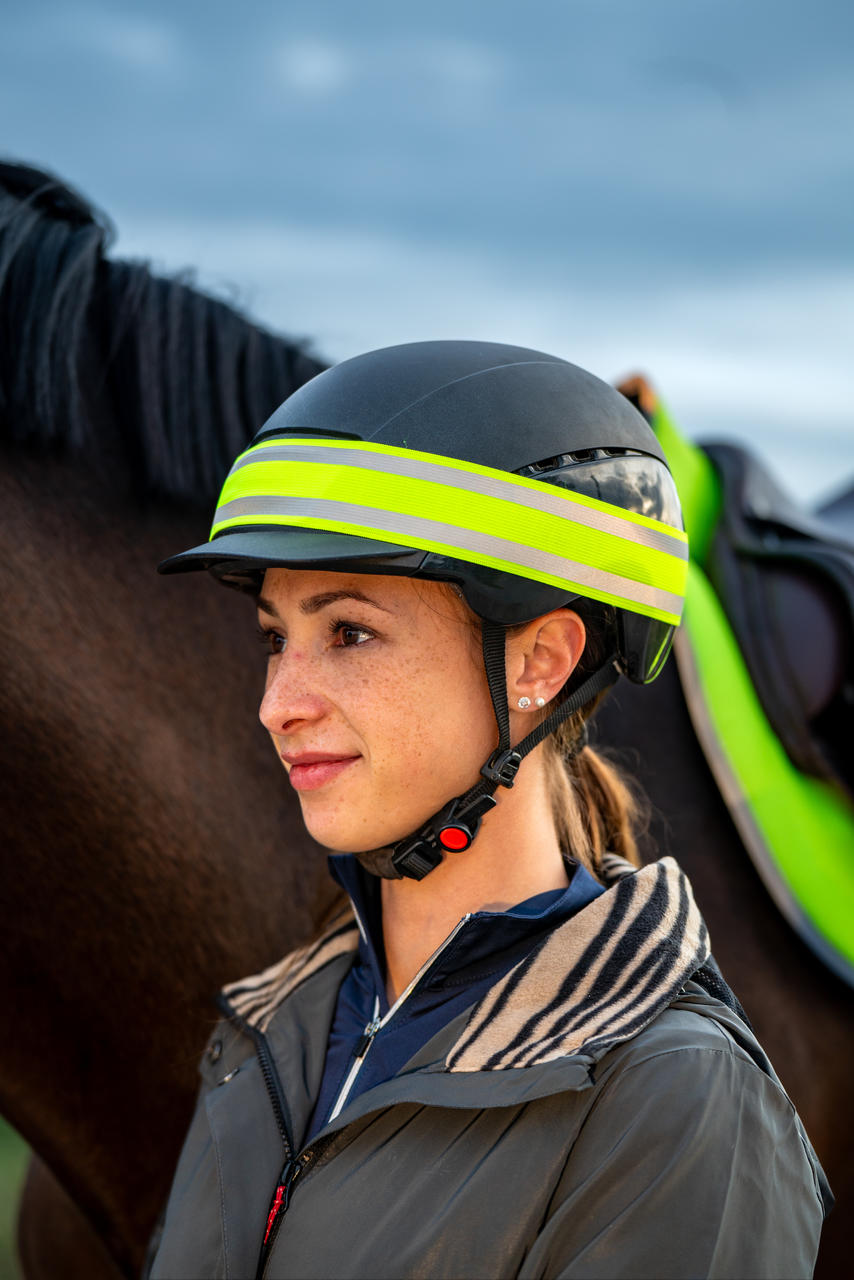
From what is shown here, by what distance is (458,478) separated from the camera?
1.33 meters

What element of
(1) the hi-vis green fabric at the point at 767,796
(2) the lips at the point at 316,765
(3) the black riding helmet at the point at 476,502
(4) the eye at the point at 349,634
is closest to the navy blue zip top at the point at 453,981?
(3) the black riding helmet at the point at 476,502

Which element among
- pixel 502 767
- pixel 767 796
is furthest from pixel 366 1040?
pixel 767 796

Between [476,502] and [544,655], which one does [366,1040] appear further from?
[476,502]

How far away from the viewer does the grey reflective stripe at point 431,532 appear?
1.29m

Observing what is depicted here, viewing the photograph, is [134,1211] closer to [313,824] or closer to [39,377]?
[313,824]

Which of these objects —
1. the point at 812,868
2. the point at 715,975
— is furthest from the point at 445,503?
the point at 812,868

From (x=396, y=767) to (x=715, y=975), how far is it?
0.44 m

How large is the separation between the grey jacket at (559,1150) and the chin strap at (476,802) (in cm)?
17

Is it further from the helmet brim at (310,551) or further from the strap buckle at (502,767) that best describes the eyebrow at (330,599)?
the strap buckle at (502,767)

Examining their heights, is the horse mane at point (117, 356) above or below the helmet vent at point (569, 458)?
above

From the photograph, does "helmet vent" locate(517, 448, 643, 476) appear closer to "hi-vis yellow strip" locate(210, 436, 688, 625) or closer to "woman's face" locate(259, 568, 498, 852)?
"hi-vis yellow strip" locate(210, 436, 688, 625)

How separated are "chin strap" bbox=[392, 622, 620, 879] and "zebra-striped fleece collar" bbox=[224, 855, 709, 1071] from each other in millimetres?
163

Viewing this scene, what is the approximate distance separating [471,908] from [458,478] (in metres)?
0.52

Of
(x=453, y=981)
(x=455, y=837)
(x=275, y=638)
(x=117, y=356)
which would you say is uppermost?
(x=117, y=356)
